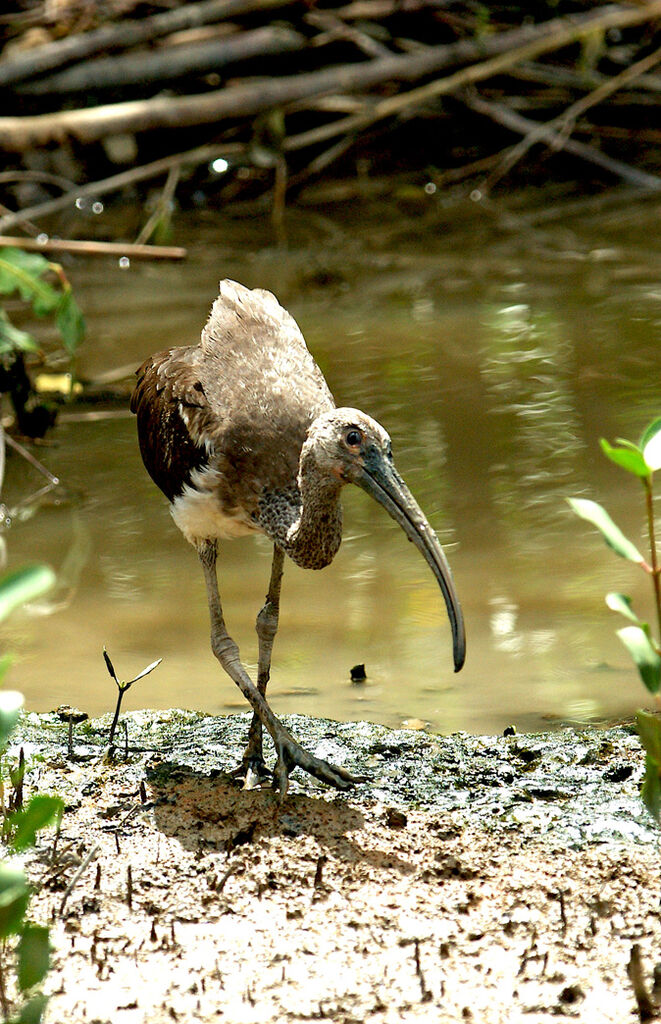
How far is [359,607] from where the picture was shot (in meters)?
5.88

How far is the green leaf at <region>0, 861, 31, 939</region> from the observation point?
2.39 m

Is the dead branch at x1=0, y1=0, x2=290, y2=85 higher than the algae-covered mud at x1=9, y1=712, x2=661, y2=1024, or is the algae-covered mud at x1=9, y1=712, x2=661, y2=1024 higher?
the dead branch at x1=0, y1=0, x2=290, y2=85

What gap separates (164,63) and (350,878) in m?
10.6

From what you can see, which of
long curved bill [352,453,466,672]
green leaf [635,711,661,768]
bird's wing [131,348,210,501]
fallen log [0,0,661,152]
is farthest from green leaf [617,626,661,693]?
fallen log [0,0,661,152]

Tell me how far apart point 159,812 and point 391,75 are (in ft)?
33.9

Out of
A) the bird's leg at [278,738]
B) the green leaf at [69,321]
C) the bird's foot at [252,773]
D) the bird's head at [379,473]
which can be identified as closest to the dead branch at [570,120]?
the green leaf at [69,321]

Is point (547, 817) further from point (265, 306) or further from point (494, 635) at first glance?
point (265, 306)

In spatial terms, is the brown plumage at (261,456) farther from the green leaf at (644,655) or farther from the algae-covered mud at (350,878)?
the green leaf at (644,655)

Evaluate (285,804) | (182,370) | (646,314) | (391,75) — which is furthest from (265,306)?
(391,75)

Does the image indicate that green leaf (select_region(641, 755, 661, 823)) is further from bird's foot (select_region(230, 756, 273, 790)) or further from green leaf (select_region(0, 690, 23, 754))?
bird's foot (select_region(230, 756, 273, 790))

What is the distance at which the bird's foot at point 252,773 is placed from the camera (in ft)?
14.6

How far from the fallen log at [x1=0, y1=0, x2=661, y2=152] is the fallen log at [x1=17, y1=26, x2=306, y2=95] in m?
0.23

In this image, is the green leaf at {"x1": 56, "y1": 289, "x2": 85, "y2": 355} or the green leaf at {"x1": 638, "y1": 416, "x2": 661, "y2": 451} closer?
the green leaf at {"x1": 638, "y1": 416, "x2": 661, "y2": 451}

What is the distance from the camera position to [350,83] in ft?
42.8
